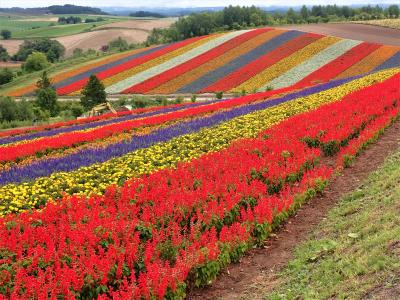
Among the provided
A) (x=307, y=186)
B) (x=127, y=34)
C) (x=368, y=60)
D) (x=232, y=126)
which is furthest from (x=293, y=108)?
(x=127, y=34)

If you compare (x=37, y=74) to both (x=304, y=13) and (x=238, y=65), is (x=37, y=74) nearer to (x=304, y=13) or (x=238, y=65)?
(x=238, y=65)

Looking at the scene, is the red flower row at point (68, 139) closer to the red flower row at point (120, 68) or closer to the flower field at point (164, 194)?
the flower field at point (164, 194)

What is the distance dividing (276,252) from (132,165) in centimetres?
650

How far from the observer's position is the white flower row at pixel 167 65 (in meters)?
64.3

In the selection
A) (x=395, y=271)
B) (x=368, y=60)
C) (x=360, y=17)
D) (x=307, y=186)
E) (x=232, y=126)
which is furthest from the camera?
(x=360, y=17)

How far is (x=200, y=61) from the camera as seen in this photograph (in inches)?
2761

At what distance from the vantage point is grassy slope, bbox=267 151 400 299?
709 centimetres

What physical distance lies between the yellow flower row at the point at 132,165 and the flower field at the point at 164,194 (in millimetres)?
48

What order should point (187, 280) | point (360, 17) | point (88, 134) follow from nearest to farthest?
1. point (187, 280)
2. point (88, 134)
3. point (360, 17)

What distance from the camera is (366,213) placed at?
1041 cm

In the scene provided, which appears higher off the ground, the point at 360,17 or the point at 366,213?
the point at 360,17

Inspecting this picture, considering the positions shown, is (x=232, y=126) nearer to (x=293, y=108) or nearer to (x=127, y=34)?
(x=293, y=108)

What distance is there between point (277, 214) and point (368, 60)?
53013mm

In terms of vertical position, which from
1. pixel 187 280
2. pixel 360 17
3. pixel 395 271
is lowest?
pixel 187 280
